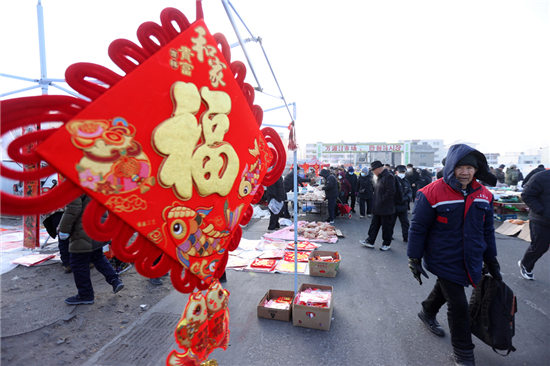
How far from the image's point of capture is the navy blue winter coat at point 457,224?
2.15 m

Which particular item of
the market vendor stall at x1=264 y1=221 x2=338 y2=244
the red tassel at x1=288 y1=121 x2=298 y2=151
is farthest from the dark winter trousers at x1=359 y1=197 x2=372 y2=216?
the red tassel at x1=288 y1=121 x2=298 y2=151

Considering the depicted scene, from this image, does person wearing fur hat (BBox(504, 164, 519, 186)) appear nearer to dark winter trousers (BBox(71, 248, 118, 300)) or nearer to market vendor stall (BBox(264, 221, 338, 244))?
market vendor stall (BBox(264, 221, 338, 244))

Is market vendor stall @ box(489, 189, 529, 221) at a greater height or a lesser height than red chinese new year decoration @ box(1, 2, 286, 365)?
lesser

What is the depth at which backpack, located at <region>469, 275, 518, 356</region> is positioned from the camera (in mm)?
2092

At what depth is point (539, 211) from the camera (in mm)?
3518

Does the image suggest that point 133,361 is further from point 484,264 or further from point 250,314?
point 484,264

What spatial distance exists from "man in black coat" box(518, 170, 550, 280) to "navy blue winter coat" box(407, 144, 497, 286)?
2.03 meters

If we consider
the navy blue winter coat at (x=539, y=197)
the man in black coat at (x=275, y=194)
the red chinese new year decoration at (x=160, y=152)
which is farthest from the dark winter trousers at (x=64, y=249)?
the navy blue winter coat at (x=539, y=197)

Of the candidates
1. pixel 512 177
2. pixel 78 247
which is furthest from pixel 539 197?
pixel 512 177

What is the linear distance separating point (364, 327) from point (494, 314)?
1155mm

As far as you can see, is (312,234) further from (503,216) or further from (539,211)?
(503,216)

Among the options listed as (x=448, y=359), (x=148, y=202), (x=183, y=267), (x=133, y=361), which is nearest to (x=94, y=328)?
(x=133, y=361)

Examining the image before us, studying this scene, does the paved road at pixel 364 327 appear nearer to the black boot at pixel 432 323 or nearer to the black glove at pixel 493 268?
the black boot at pixel 432 323

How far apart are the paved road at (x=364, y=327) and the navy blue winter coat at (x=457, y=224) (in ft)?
2.78
